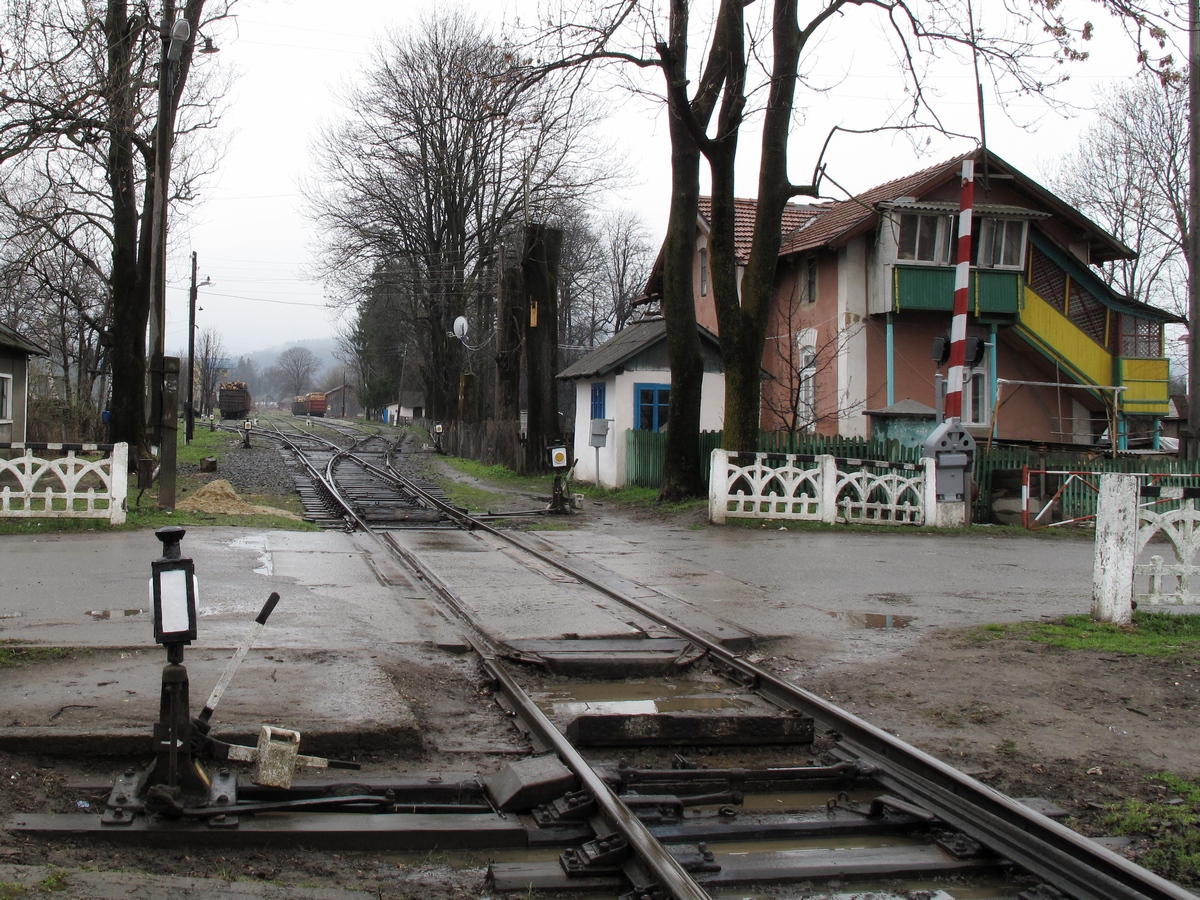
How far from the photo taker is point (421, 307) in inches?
1988

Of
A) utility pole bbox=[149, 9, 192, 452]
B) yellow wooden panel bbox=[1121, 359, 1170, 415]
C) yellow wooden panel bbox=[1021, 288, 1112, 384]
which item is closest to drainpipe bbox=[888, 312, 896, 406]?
yellow wooden panel bbox=[1021, 288, 1112, 384]

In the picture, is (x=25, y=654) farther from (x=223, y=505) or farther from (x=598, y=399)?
(x=598, y=399)

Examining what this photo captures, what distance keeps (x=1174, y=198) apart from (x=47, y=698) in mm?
38815

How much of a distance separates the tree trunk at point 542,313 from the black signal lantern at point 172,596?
24420mm

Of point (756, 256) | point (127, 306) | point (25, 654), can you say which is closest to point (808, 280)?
point (756, 256)

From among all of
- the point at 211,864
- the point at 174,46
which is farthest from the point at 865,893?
the point at 174,46

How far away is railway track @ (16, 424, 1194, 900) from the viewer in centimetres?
396

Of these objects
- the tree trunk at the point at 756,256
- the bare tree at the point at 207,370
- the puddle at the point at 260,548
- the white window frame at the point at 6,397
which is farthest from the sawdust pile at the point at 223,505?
the bare tree at the point at 207,370

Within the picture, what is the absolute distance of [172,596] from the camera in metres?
4.49

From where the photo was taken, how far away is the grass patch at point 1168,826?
13.5ft

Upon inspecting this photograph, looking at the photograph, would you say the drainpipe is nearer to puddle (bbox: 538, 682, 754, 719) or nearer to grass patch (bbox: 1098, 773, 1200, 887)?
puddle (bbox: 538, 682, 754, 719)

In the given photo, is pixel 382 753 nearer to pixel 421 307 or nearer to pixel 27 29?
pixel 27 29

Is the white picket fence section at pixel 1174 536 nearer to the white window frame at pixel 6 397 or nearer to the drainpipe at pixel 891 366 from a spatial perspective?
the drainpipe at pixel 891 366

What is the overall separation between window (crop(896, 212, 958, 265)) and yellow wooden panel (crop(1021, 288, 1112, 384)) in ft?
7.96
